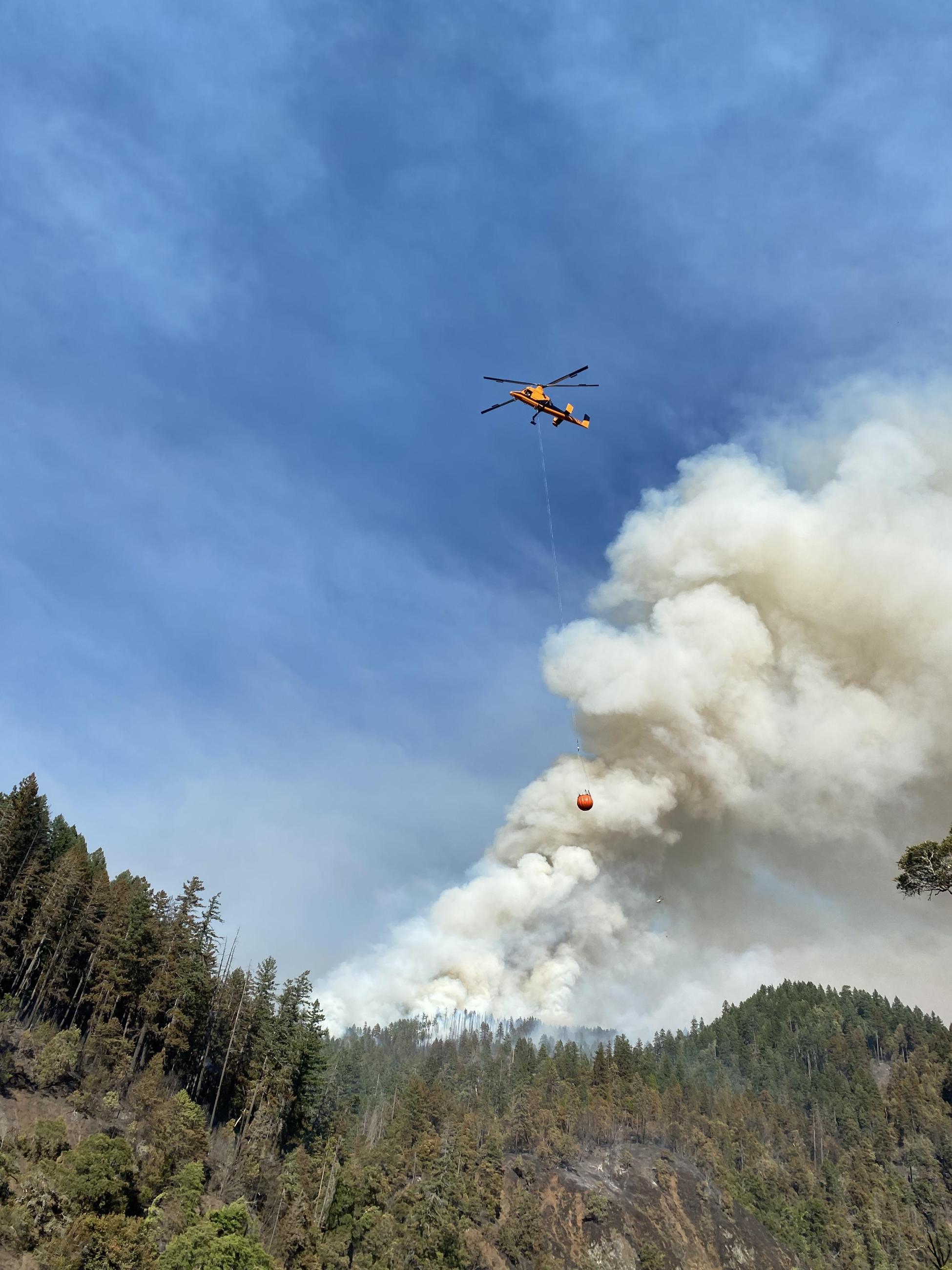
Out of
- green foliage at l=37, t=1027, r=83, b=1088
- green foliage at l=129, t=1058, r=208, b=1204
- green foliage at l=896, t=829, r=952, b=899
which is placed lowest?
green foliage at l=129, t=1058, r=208, b=1204

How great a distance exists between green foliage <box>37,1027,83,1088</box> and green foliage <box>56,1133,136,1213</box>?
43.0ft

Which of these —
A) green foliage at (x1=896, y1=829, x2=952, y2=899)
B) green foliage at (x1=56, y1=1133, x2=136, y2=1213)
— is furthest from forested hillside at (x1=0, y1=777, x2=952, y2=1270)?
green foliage at (x1=896, y1=829, x2=952, y2=899)

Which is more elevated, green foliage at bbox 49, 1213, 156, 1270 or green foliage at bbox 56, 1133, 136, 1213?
green foliage at bbox 56, 1133, 136, 1213

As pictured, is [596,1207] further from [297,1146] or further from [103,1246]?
[103,1246]

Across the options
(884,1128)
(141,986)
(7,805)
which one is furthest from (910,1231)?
(7,805)

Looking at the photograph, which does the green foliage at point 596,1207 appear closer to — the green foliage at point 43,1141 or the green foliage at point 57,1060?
the green foliage at point 57,1060

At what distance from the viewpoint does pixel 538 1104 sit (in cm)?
13538

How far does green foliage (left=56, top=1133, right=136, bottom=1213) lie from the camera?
3791 centimetres

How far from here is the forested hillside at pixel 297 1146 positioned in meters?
41.5

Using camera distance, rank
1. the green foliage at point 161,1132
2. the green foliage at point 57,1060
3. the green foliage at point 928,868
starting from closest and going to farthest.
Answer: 1. the green foliage at point 928,868
2. the green foliage at point 161,1132
3. the green foliage at point 57,1060

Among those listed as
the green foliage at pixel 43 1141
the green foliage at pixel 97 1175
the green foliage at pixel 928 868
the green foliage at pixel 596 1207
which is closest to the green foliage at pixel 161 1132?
the green foliage at pixel 97 1175

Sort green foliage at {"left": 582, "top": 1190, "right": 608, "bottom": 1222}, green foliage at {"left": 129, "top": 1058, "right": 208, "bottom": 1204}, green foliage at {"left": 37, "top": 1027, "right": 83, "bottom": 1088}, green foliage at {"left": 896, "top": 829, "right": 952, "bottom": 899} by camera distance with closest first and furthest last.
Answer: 1. green foliage at {"left": 896, "top": 829, "right": 952, "bottom": 899}
2. green foliage at {"left": 129, "top": 1058, "right": 208, "bottom": 1204}
3. green foliage at {"left": 37, "top": 1027, "right": 83, "bottom": 1088}
4. green foliage at {"left": 582, "top": 1190, "right": 608, "bottom": 1222}

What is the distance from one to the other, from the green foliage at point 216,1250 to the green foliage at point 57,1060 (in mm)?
20207

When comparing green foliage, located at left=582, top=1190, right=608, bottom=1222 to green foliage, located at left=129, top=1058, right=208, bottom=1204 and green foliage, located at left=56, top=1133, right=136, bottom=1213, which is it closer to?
green foliage, located at left=129, top=1058, right=208, bottom=1204
